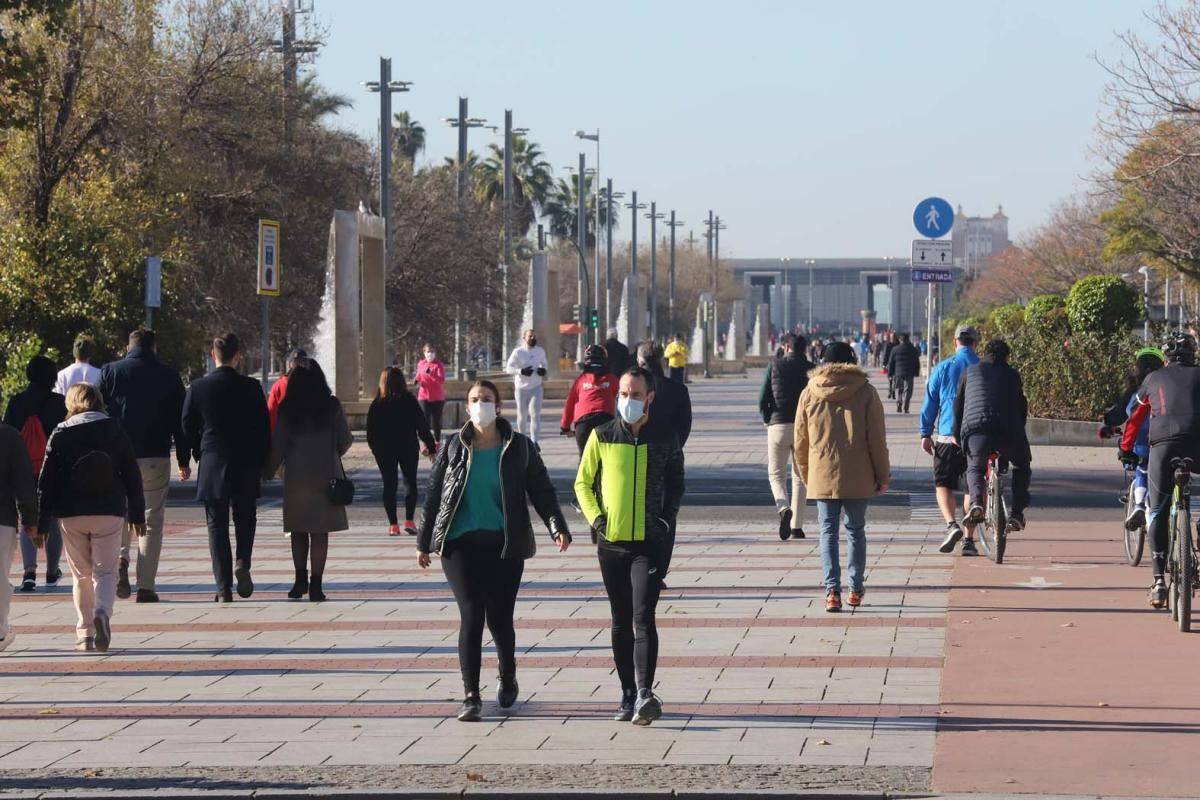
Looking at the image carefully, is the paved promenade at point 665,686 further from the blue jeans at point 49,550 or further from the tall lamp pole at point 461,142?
the tall lamp pole at point 461,142

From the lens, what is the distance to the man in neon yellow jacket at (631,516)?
8.38 meters

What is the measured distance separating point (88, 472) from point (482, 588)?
304cm

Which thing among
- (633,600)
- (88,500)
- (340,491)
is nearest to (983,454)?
(340,491)

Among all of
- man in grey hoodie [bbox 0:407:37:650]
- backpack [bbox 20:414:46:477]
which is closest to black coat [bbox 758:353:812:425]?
backpack [bbox 20:414:46:477]

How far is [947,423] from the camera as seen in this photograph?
14961 mm

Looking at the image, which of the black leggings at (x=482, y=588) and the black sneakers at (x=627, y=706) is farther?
the black leggings at (x=482, y=588)

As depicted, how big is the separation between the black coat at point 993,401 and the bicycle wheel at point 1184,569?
10.9 feet

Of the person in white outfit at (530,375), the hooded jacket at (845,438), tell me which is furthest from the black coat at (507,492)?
the person in white outfit at (530,375)

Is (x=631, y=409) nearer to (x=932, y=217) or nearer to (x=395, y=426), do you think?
(x=395, y=426)

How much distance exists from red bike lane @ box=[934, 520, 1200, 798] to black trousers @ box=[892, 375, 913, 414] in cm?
2586

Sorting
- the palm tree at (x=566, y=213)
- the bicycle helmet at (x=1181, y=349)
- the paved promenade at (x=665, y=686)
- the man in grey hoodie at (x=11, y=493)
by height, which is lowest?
the paved promenade at (x=665, y=686)

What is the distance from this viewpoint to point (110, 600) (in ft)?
34.8

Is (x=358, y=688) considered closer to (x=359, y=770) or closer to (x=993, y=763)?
(x=359, y=770)

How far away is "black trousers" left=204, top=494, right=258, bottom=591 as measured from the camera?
12.6 metres
